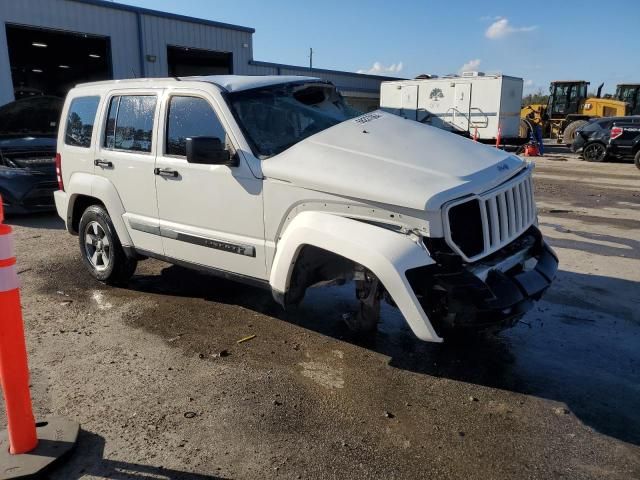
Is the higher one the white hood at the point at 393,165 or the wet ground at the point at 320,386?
the white hood at the point at 393,165

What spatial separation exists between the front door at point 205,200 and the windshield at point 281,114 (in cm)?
19

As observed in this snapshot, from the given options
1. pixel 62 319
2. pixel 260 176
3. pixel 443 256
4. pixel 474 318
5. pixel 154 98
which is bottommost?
pixel 62 319

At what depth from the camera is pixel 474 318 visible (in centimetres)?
309

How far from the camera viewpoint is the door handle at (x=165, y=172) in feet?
14.6

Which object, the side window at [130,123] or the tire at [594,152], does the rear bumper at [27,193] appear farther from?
the tire at [594,152]

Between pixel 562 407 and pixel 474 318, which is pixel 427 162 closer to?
pixel 474 318

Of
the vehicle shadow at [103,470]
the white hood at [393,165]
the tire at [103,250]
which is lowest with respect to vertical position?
the vehicle shadow at [103,470]

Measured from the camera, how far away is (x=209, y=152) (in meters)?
3.87

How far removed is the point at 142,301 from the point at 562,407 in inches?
151

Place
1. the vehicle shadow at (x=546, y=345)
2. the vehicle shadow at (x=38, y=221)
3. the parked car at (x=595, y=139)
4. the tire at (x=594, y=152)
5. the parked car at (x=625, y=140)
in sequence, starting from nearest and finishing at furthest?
the vehicle shadow at (x=546, y=345) < the vehicle shadow at (x=38, y=221) < the parked car at (x=625, y=140) < the parked car at (x=595, y=139) < the tire at (x=594, y=152)

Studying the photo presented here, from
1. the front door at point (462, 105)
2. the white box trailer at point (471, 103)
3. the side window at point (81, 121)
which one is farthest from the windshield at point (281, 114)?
the front door at point (462, 105)

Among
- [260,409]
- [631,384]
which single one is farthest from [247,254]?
[631,384]

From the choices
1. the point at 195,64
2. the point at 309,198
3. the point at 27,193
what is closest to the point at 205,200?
the point at 309,198

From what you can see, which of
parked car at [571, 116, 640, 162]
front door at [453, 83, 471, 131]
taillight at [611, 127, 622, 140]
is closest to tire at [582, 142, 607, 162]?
parked car at [571, 116, 640, 162]
